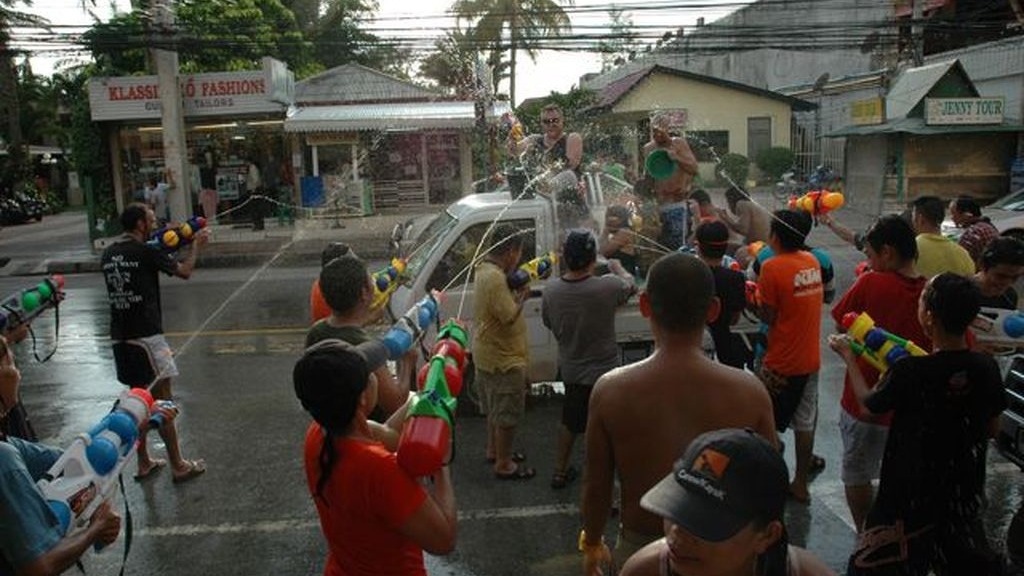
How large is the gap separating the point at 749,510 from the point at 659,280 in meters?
1.04

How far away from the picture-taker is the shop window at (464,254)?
6543 mm

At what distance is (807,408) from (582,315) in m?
1.53

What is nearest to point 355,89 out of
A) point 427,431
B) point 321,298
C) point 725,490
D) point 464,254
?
point 464,254

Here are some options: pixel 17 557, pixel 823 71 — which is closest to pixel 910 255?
pixel 17 557

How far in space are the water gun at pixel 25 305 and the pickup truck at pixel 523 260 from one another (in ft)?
8.38

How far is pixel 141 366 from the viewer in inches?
233

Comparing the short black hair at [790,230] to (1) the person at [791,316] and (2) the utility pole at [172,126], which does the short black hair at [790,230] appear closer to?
(1) the person at [791,316]

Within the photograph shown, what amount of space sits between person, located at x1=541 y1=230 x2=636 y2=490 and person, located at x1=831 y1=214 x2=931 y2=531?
1.37 meters

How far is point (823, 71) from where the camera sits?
113 ft

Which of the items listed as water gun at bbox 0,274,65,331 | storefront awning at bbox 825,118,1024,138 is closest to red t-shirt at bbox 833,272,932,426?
water gun at bbox 0,274,65,331

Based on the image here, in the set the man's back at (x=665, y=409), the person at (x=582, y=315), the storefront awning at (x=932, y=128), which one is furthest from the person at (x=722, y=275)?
the storefront awning at (x=932, y=128)

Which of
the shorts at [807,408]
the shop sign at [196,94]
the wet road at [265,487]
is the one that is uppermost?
the shop sign at [196,94]

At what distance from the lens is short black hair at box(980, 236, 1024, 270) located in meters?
4.50

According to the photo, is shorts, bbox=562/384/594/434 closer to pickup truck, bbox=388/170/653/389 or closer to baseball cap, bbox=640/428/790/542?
pickup truck, bbox=388/170/653/389
